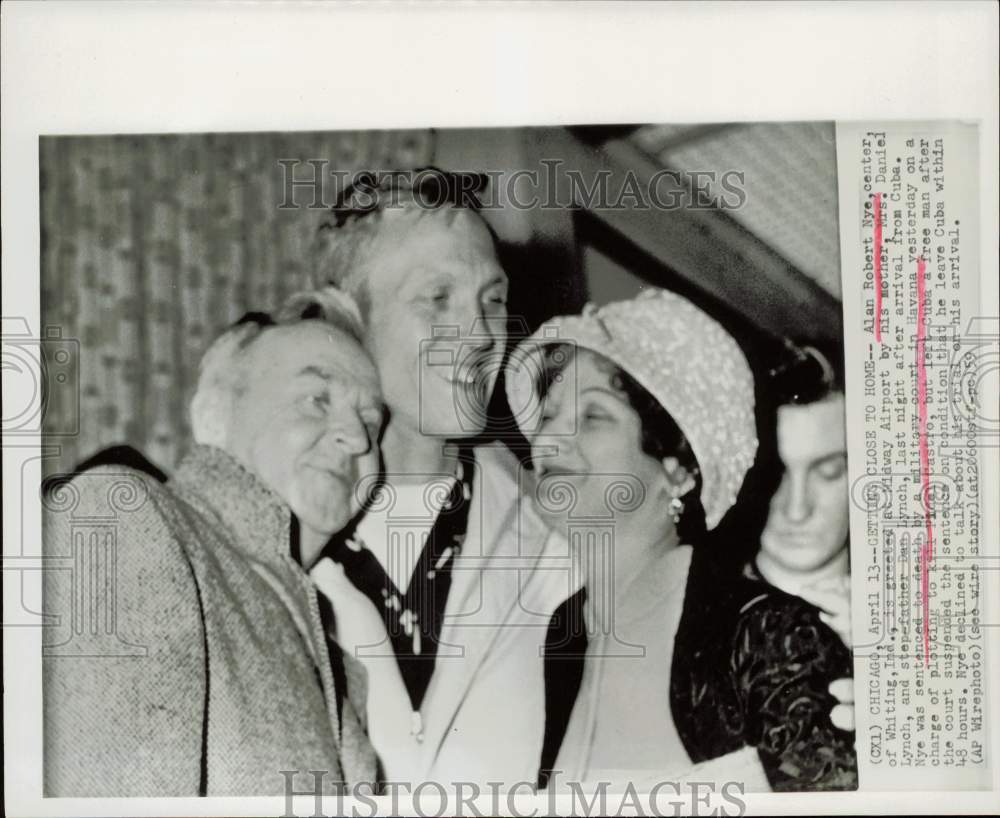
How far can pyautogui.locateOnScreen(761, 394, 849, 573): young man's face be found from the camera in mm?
1077

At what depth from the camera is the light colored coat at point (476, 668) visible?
3.52 feet

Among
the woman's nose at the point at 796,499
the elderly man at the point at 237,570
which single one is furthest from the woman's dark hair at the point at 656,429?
the elderly man at the point at 237,570

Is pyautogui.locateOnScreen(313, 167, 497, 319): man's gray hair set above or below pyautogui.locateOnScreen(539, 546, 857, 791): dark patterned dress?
above

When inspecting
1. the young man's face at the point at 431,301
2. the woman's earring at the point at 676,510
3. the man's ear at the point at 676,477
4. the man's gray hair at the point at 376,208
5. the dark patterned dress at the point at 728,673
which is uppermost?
the man's gray hair at the point at 376,208

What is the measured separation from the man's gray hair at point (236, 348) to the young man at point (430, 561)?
2 cm

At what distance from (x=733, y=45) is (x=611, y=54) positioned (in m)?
0.15

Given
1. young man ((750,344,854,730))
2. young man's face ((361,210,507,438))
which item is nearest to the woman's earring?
young man ((750,344,854,730))

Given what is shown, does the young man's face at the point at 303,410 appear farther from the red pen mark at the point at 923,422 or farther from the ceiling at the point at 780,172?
the red pen mark at the point at 923,422

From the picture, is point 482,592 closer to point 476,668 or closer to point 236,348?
point 476,668

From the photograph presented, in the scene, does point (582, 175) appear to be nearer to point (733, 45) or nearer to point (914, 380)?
point (733, 45)

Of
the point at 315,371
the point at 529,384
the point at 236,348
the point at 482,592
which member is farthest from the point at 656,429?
the point at 236,348

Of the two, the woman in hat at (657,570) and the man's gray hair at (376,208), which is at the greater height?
the man's gray hair at (376,208)

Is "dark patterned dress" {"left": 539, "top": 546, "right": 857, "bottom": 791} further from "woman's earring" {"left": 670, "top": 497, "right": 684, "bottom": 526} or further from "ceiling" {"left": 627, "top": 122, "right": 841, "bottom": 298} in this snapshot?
"ceiling" {"left": 627, "top": 122, "right": 841, "bottom": 298}

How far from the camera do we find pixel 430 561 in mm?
1081
